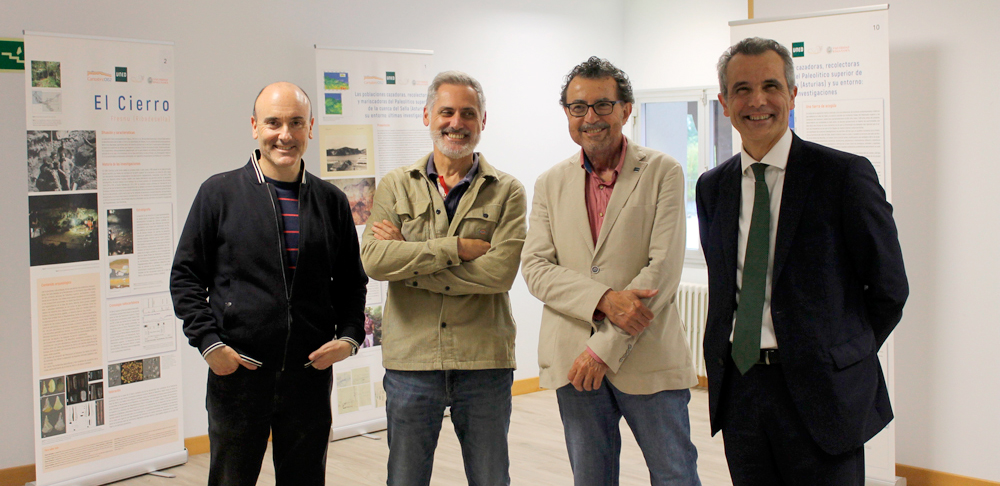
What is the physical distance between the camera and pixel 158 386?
13.6 feet

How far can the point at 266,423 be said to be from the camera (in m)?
2.43

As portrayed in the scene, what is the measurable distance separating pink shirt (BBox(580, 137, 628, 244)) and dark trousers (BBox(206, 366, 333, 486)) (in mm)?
1053

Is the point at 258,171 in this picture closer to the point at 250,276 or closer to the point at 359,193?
the point at 250,276

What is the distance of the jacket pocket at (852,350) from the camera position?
182 cm

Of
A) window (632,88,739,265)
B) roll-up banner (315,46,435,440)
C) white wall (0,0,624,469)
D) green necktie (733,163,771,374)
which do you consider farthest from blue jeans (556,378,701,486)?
window (632,88,739,265)

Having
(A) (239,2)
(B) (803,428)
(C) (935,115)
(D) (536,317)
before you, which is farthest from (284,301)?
(D) (536,317)

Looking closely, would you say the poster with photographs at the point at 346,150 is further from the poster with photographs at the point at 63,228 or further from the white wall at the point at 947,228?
the white wall at the point at 947,228

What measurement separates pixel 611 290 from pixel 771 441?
604mm

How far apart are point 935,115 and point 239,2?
3968 mm

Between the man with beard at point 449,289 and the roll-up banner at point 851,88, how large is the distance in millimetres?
2041

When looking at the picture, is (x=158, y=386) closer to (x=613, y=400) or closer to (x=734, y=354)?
(x=613, y=400)

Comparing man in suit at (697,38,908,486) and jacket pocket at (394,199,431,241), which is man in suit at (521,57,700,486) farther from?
jacket pocket at (394,199,431,241)

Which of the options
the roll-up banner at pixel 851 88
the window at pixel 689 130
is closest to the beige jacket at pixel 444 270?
the roll-up banner at pixel 851 88

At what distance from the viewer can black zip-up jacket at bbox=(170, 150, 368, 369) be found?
2.40 m
